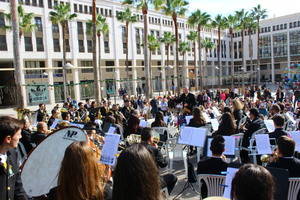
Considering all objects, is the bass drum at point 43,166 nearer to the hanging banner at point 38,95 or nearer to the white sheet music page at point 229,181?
the white sheet music page at point 229,181

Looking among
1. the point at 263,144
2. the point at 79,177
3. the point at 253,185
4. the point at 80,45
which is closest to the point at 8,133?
the point at 79,177

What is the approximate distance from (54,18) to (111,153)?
31115 mm

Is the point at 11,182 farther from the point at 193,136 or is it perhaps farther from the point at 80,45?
the point at 80,45

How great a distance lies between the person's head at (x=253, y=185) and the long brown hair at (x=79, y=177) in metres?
1.18

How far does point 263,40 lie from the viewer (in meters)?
78.1

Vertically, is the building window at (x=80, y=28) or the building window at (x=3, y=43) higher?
the building window at (x=80, y=28)

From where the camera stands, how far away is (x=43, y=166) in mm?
3104

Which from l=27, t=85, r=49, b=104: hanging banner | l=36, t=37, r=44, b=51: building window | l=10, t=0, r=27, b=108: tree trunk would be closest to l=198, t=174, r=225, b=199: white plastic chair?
l=10, t=0, r=27, b=108: tree trunk

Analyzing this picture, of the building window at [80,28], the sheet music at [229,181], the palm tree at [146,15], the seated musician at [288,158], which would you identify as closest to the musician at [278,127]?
the seated musician at [288,158]

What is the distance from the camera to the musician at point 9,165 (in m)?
2.86

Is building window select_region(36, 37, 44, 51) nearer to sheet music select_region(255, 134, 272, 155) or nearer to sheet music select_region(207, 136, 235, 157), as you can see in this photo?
sheet music select_region(207, 136, 235, 157)

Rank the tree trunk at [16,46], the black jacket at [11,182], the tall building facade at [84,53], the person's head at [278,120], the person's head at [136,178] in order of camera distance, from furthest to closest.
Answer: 1. the tall building facade at [84,53]
2. the tree trunk at [16,46]
3. the person's head at [278,120]
4. the black jacket at [11,182]
5. the person's head at [136,178]

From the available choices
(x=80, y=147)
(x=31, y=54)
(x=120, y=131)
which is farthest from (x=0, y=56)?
(x=80, y=147)

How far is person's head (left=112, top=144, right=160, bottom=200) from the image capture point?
2.04 metres
